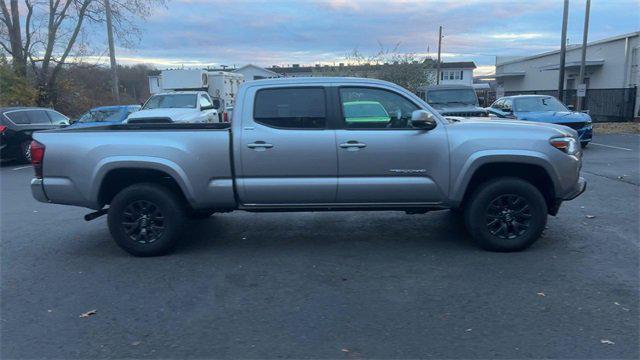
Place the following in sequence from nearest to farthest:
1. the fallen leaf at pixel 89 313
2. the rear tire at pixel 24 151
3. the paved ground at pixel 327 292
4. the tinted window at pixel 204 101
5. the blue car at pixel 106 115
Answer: the paved ground at pixel 327 292
the fallen leaf at pixel 89 313
the rear tire at pixel 24 151
the blue car at pixel 106 115
the tinted window at pixel 204 101

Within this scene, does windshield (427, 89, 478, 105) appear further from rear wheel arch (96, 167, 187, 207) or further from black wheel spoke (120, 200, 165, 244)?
black wheel spoke (120, 200, 165, 244)

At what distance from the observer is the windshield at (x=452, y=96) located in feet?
53.4

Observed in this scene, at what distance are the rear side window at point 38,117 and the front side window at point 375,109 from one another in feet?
40.7

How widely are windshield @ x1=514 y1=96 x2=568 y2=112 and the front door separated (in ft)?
36.5

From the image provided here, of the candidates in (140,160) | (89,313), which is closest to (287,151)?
(140,160)

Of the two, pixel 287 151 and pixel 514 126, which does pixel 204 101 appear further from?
pixel 514 126

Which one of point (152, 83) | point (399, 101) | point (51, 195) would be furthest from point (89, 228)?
point (152, 83)

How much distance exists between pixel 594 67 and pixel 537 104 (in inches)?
739

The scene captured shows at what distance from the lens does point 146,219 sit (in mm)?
5703

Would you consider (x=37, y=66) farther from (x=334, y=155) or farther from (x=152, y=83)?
(x=152, y=83)

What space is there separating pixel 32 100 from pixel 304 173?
23155 millimetres

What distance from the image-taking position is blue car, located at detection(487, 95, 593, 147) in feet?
47.8

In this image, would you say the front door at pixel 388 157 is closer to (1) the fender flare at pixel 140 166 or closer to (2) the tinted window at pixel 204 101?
(1) the fender flare at pixel 140 166

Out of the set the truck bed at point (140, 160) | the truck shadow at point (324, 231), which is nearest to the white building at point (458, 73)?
the truck shadow at point (324, 231)
